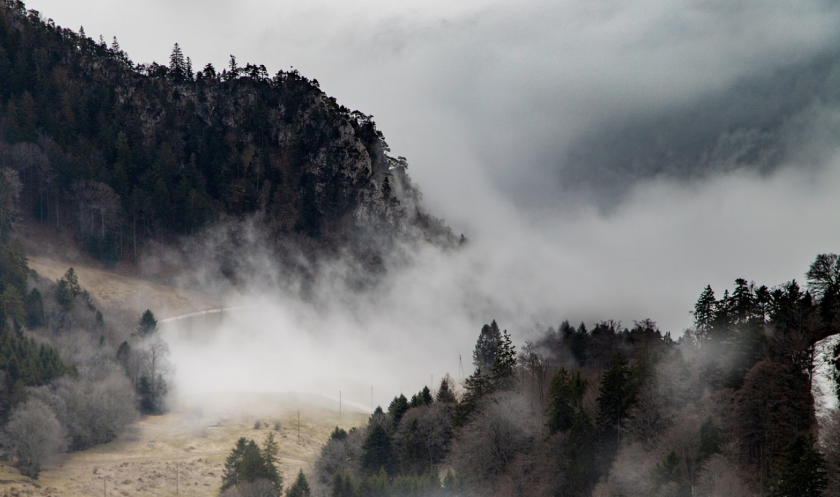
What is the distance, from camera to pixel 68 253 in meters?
190

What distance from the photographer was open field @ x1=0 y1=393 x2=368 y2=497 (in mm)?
110500

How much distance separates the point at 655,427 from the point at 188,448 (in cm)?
7777

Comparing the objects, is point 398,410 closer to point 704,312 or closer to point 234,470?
point 234,470

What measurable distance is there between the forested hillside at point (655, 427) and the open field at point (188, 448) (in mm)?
19800

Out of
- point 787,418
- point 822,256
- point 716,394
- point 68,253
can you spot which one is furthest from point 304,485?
point 68,253

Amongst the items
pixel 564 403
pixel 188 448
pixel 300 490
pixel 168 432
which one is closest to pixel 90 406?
pixel 168 432

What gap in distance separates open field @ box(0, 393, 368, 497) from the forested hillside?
1980 cm

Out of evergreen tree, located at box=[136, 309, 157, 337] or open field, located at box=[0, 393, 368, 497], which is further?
evergreen tree, located at box=[136, 309, 157, 337]

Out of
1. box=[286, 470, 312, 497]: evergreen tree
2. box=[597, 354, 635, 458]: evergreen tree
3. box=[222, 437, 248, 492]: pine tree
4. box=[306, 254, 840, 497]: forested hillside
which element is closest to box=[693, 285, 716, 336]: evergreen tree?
box=[306, 254, 840, 497]: forested hillside

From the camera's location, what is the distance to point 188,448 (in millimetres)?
131250

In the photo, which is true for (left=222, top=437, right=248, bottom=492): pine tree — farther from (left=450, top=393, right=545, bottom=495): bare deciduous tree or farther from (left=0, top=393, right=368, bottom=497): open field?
(left=450, top=393, right=545, bottom=495): bare deciduous tree

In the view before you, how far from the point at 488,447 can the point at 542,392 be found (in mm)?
15240

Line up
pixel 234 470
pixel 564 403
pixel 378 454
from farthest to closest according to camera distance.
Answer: pixel 234 470 → pixel 378 454 → pixel 564 403

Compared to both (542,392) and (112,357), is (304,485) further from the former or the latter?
(112,357)
